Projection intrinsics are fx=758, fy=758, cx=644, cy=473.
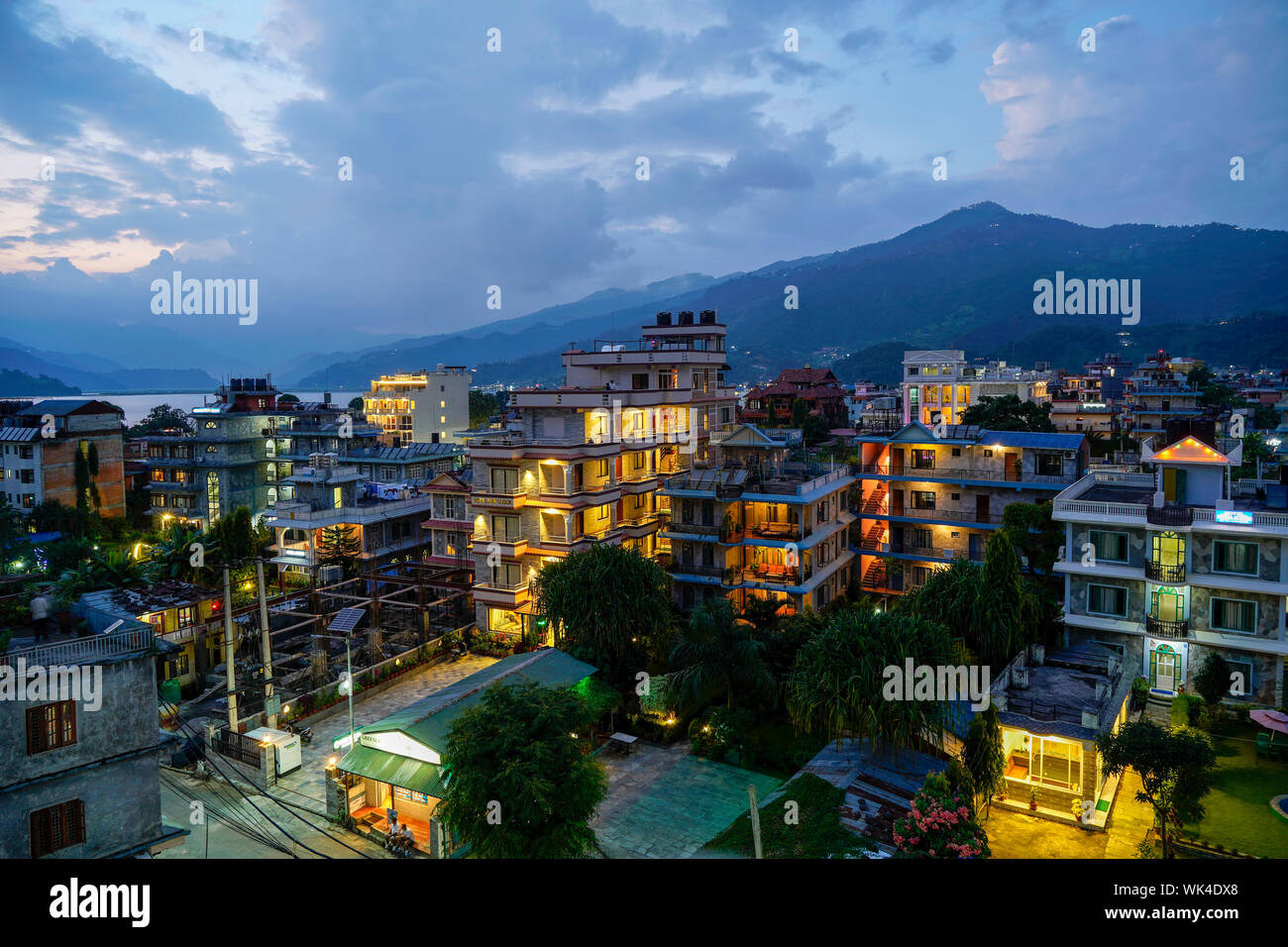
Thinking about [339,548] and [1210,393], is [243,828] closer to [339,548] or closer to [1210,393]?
[339,548]

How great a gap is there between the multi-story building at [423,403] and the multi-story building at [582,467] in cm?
5769

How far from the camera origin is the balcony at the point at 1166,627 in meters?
28.5

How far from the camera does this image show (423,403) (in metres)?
106

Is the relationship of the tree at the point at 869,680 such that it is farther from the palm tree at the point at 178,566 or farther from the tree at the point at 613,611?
the palm tree at the point at 178,566

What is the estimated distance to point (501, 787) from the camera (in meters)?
17.1

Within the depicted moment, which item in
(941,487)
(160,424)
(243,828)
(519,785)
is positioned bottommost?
(243,828)

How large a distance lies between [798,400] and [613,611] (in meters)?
63.0

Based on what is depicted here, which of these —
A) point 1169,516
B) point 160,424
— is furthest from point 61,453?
point 1169,516

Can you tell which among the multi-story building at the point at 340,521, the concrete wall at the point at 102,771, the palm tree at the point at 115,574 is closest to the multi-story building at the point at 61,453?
the multi-story building at the point at 340,521

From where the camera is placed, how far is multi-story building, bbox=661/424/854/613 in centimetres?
3728

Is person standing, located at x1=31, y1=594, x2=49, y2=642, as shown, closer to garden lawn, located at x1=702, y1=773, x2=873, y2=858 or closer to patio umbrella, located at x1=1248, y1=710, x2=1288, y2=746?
garden lawn, located at x1=702, y1=773, x2=873, y2=858

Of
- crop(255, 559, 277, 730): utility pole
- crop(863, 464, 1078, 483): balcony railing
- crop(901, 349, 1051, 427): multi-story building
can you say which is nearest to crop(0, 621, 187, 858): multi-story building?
crop(255, 559, 277, 730): utility pole

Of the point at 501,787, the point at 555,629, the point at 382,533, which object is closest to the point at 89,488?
the point at 382,533
